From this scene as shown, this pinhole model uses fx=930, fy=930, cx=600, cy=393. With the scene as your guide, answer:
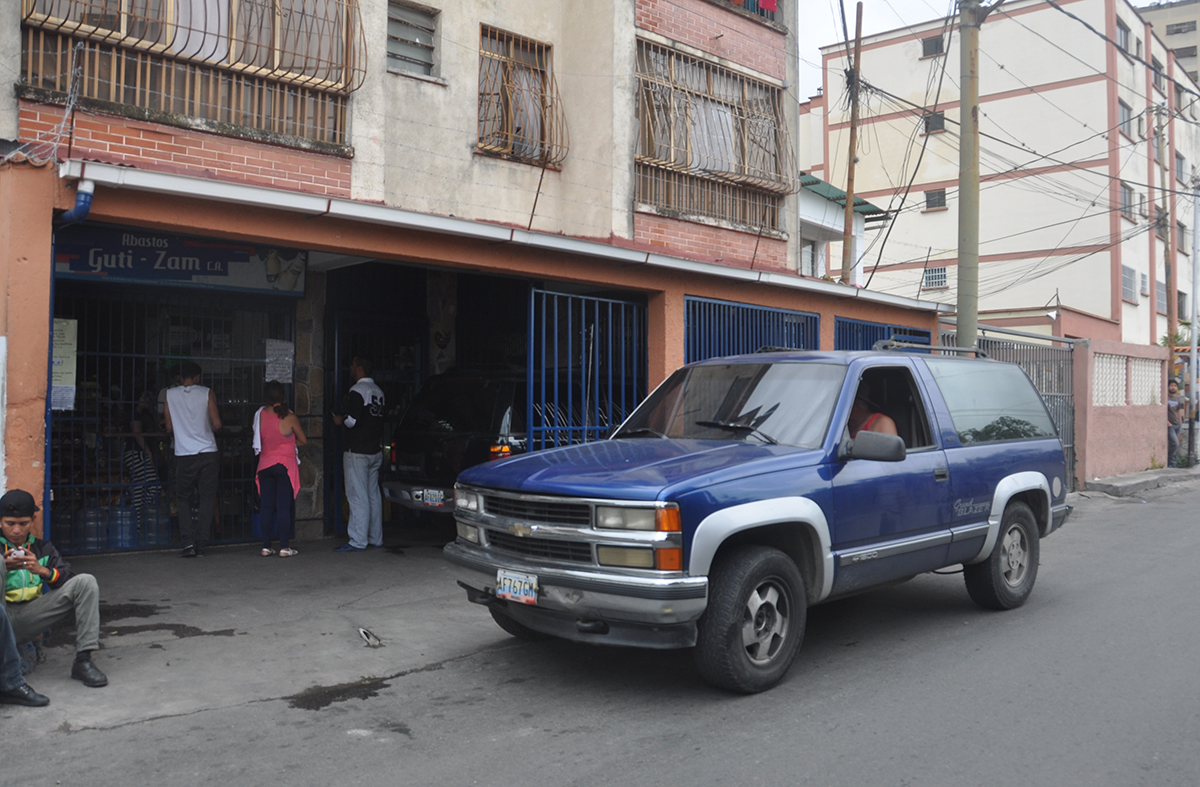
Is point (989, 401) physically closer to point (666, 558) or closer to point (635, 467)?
point (635, 467)

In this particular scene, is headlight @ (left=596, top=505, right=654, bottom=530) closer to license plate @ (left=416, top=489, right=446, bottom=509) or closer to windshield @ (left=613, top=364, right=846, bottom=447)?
windshield @ (left=613, top=364, right=846, bottom=447)

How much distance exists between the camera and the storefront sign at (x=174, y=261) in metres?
8.28

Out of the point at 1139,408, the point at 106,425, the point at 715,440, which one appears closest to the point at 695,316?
the point at 715,440

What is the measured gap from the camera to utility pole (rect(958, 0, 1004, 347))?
11.4 metres

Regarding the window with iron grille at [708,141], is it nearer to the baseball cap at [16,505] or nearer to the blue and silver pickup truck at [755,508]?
the blue and silver pickup truck at [755,508]

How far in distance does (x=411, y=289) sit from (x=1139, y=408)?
49.2 ft

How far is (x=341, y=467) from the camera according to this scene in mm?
10148

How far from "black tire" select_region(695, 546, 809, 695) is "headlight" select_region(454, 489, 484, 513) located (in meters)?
1.42

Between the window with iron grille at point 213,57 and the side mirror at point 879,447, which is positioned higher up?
the window with iron grille at point 213,57

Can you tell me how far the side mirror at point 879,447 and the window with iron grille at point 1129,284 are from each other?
28.3 meters

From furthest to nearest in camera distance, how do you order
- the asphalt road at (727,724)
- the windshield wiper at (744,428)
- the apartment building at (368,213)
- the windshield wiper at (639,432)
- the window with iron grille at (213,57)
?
the window with iron grille at (213,57)
the apartment building at (368,213)
the windshield wiper at (639,432)
the windshield wiper at (744,428)
the asphalt road at (727,724)

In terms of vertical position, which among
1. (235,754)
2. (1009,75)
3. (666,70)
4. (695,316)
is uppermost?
(1009,75)

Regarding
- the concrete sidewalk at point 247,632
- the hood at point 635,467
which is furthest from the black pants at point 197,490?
the hood at point 635,467

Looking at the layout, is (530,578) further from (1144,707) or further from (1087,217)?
(1087,217)
